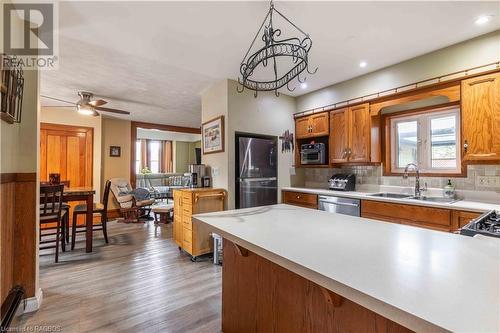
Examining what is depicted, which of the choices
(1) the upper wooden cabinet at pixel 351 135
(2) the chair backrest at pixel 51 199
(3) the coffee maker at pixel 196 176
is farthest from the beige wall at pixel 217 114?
(2) the chair backrest at pixel 51 199

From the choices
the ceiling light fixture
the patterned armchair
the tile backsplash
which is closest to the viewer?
the ceiling light fixture

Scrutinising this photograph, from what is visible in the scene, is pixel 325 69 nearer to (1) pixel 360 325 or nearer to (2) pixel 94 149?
(1) pixel 360 325

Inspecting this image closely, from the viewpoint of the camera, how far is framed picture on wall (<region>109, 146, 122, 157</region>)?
5.89 metres

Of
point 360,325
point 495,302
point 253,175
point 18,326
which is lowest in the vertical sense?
point 18,326

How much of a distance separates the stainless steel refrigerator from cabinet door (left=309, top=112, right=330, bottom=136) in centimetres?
66

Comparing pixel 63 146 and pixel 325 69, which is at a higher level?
pixel 325 69

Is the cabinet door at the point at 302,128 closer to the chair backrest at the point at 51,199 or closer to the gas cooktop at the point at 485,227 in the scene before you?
the gas cooktop at the point at 485,227

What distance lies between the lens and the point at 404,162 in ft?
10.8

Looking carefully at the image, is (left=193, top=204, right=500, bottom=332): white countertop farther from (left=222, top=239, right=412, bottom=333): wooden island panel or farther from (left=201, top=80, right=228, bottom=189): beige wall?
(left=201, top=80, right=228, bottom=189): beige wall

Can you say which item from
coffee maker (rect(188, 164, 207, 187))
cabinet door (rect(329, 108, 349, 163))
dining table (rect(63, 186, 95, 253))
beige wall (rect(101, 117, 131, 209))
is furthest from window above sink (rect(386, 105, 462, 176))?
beige wall (rect(101, 117, 131, 209))

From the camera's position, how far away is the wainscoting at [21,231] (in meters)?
1.91

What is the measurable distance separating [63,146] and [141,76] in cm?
328

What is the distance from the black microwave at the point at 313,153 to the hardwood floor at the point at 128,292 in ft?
7.10

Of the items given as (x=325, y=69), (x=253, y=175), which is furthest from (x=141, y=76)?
(x=325, y=69)
